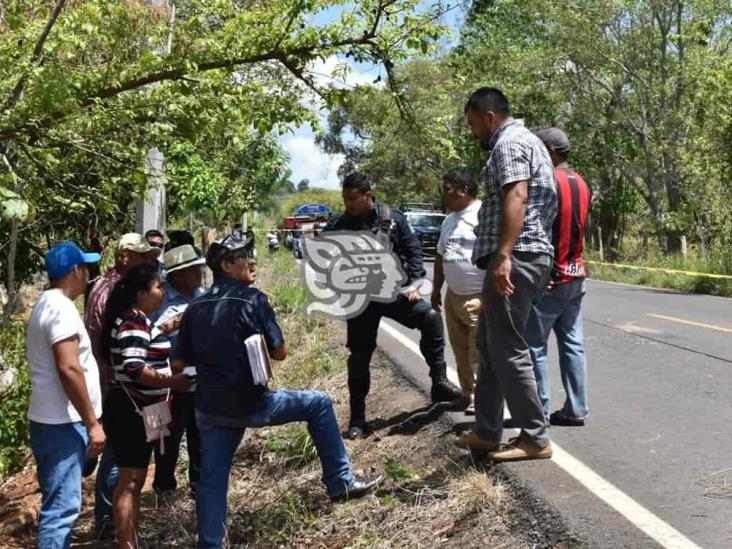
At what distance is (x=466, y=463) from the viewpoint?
5473mm

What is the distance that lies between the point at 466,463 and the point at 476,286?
137 cm

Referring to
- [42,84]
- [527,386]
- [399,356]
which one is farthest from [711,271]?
[42,84]

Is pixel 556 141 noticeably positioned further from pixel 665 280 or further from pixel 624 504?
pixel 665 280

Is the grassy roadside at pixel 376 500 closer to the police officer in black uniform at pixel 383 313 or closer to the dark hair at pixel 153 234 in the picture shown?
the police officer in black uniform at pixel 383 313

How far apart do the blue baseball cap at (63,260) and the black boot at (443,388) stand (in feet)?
9.99

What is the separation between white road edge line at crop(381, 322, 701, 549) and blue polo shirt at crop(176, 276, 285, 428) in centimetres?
183

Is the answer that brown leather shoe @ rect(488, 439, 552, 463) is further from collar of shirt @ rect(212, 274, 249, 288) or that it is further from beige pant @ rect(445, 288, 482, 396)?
collar of shirt @ rect(212, 274, 249, 288)

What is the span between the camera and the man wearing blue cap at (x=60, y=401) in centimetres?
445

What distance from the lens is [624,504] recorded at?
15.0 feet

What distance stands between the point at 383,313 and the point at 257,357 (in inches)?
78.9

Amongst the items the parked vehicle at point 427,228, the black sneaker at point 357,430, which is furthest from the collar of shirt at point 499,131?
the parked vehicle at point 427,228

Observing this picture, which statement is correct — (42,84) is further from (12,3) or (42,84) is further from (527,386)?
(527,386)

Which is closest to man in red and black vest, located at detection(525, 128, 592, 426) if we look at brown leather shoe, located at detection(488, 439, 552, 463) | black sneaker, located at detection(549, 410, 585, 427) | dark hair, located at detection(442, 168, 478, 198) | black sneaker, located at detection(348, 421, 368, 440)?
black sneaker, located at detection(549, 410, 585, 427)

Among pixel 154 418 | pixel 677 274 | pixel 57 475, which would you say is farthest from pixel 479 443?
pixel 677 274
